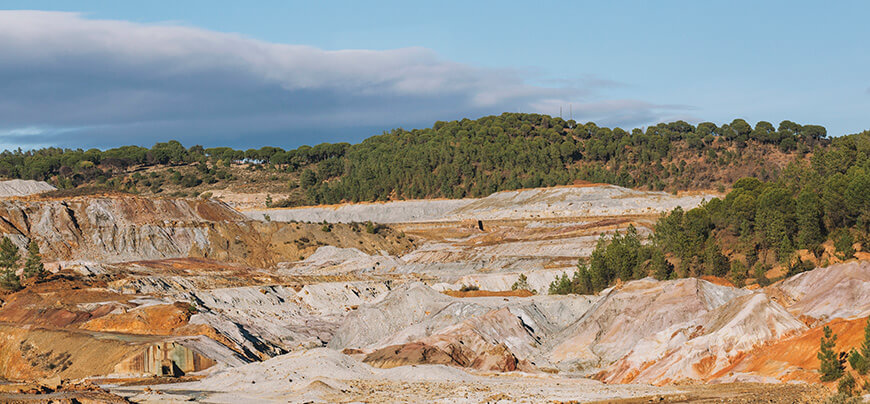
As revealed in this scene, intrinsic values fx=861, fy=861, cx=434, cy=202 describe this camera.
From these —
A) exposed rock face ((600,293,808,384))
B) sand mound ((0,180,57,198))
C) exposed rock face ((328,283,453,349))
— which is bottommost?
exposed rock face ((328,283,453,349))

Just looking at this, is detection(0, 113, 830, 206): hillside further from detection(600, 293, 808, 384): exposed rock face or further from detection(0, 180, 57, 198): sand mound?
detection(600, 293, 808, 384): exposed rock face

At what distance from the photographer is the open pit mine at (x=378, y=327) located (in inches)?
1490

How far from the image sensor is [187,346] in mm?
48250

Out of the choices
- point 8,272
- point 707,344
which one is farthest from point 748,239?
point 8,272

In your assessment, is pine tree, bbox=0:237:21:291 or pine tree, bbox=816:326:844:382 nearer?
pine tree, bbox=816:326:844:382

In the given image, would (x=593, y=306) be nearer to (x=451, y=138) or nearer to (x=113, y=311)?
(x=113, y=311)

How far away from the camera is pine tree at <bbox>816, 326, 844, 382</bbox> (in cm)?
3303

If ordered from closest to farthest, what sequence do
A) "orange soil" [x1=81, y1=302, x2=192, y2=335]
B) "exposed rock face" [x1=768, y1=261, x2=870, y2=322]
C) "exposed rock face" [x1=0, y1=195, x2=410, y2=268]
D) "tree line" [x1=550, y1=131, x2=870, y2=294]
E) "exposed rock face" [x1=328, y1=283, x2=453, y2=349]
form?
"exposed rock face" [x1=768, y1=261, x2=870, y2=322]
"exposed rock face" [x1=328, y1=283, x2=453, y2=349]
"orange soil" [x1=81, y1=302, x2=192, y2=335]
"tree line" [x1=550, y1=131, x2=870, y2=294]
"exposed rock face" [x1=0, y1=195, x2=410, y2=268]

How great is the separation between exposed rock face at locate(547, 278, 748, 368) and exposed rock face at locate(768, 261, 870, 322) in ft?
12.3

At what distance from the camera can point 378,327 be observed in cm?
5644

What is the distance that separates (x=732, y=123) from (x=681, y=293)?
136m

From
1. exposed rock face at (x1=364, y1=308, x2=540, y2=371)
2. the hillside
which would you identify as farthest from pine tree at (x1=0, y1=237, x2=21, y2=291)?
the hillside

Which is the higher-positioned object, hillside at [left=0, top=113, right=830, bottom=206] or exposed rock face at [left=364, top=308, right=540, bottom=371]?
hillside at [left=0, top=113, right=830, bottom=206]

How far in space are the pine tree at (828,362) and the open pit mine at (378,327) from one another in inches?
21.8
